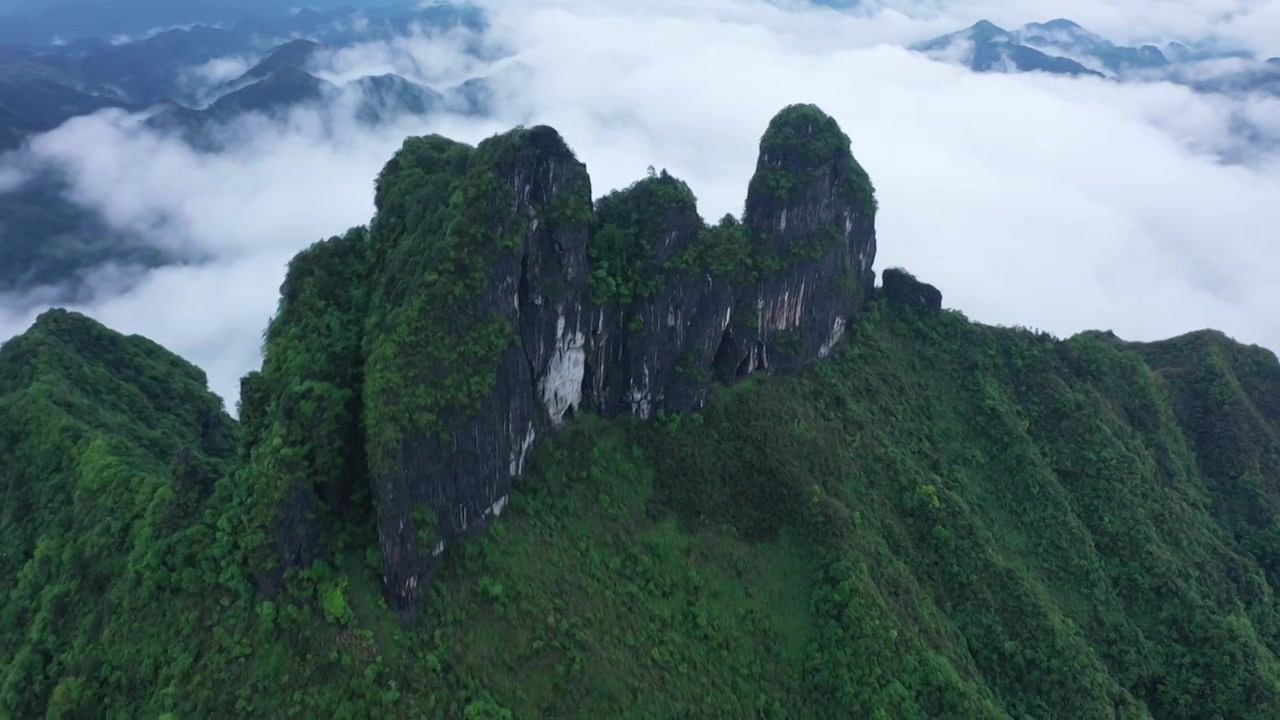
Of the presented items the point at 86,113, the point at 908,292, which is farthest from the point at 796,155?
the point at 86,113

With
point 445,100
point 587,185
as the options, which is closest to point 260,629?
point 587,185

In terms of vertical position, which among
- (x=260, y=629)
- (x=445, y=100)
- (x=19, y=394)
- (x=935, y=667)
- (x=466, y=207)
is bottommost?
(x=935, y=667)

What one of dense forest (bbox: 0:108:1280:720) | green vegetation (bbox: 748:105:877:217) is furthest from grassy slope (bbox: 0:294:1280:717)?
green vegetation (bbox: 748:105:877:217)

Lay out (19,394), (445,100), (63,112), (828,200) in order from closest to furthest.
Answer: (19,394) < (828,200) < (63,112) < (445,100)

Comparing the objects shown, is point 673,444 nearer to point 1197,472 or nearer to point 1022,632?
point 1022,632

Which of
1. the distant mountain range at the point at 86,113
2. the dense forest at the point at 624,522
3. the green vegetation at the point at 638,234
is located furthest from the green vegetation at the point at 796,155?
the distant mountain range at the point at 86,113
